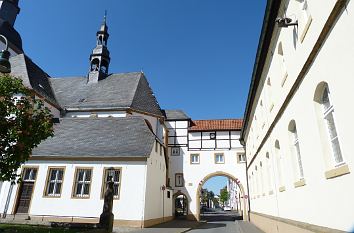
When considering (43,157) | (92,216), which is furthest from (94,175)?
(43,157)

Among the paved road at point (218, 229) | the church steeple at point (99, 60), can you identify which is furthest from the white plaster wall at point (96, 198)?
the church steeple at point (99, 60)

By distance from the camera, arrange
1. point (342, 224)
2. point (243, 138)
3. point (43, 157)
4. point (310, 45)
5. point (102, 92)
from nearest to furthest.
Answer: point (342, 224)
point (310, 45)
point (43, 157)
point (243, 138)
point (102, 92)

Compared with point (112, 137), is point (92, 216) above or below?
below

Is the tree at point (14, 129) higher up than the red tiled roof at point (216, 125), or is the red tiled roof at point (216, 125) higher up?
the red tiled roof at point (216, 125)

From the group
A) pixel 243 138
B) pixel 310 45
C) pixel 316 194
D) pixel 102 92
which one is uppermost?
pixel 102 92

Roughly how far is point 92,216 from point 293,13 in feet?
58.2

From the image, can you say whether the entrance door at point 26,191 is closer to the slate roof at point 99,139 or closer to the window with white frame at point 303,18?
the slate roof at point 99,139

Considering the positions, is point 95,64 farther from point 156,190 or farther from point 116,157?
point 156,190

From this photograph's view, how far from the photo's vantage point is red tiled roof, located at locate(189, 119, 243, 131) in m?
35.2

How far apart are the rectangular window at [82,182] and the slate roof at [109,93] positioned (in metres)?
11.0

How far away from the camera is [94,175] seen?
2112cm

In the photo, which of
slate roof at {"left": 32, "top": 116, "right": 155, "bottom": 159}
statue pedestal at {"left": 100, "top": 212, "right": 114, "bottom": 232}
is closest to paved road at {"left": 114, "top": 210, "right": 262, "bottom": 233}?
statue pedestal at {"left": 100, "top": 212, "right": 114, "bottom": 232}

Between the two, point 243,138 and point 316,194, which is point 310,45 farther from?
point 243,138

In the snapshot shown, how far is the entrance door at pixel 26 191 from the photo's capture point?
828 inches
